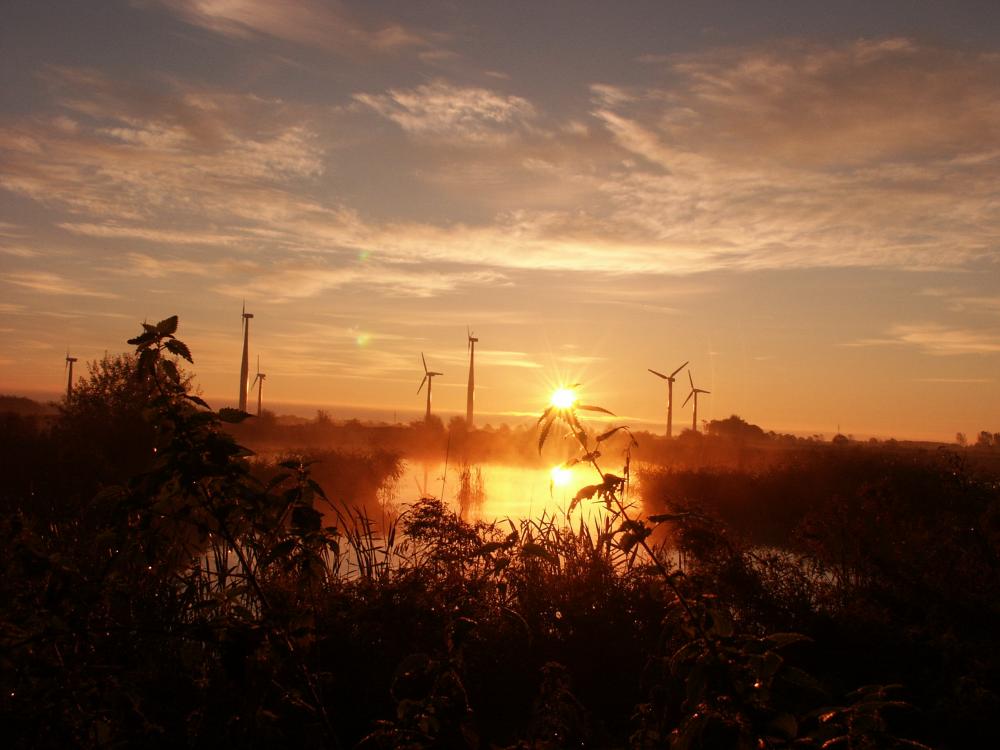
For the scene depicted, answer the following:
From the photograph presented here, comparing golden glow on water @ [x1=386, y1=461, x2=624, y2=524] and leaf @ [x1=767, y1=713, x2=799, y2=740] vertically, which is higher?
leaf @ [x1=767, y1=713, x2=799, y2=740]

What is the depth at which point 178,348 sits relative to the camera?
2752mm

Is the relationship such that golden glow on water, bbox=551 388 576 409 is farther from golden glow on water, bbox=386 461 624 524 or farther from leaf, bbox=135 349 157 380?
golden glow on water, bbox=386 461 624 524

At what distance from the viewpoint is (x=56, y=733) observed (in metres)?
3.08

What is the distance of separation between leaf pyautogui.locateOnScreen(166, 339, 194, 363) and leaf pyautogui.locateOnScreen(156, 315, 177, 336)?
38mm

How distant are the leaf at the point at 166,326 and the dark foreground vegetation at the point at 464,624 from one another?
1cm

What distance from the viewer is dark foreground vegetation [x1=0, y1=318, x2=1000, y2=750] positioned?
264 centimetres

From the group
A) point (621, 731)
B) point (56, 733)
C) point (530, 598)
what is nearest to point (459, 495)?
point (530, 598)

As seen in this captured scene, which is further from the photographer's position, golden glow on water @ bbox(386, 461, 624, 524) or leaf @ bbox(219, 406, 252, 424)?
golden glow on water @ bbox(386, 461, 624, 524)

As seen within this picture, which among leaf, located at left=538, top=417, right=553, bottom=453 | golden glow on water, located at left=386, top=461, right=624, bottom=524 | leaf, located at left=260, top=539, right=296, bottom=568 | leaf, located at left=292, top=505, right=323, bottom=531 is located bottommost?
golden glow on water, located at left=386, top=461, right=624, bottom=524

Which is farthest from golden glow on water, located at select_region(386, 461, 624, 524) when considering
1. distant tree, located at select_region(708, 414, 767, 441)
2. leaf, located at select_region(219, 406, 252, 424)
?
distant tree, located at select_region(708, 414, 767, 441)

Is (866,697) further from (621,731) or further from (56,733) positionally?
(621,731)

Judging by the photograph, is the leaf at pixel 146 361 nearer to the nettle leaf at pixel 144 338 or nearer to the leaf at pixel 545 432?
the nettle leaf at pixel 144 338

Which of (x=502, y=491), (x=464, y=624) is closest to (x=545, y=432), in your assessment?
(x=464, y=624)

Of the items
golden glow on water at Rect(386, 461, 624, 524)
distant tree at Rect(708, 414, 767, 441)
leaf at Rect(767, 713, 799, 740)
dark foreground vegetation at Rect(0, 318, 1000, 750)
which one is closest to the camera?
leaf at Rect(767, 713, 799, 740)
